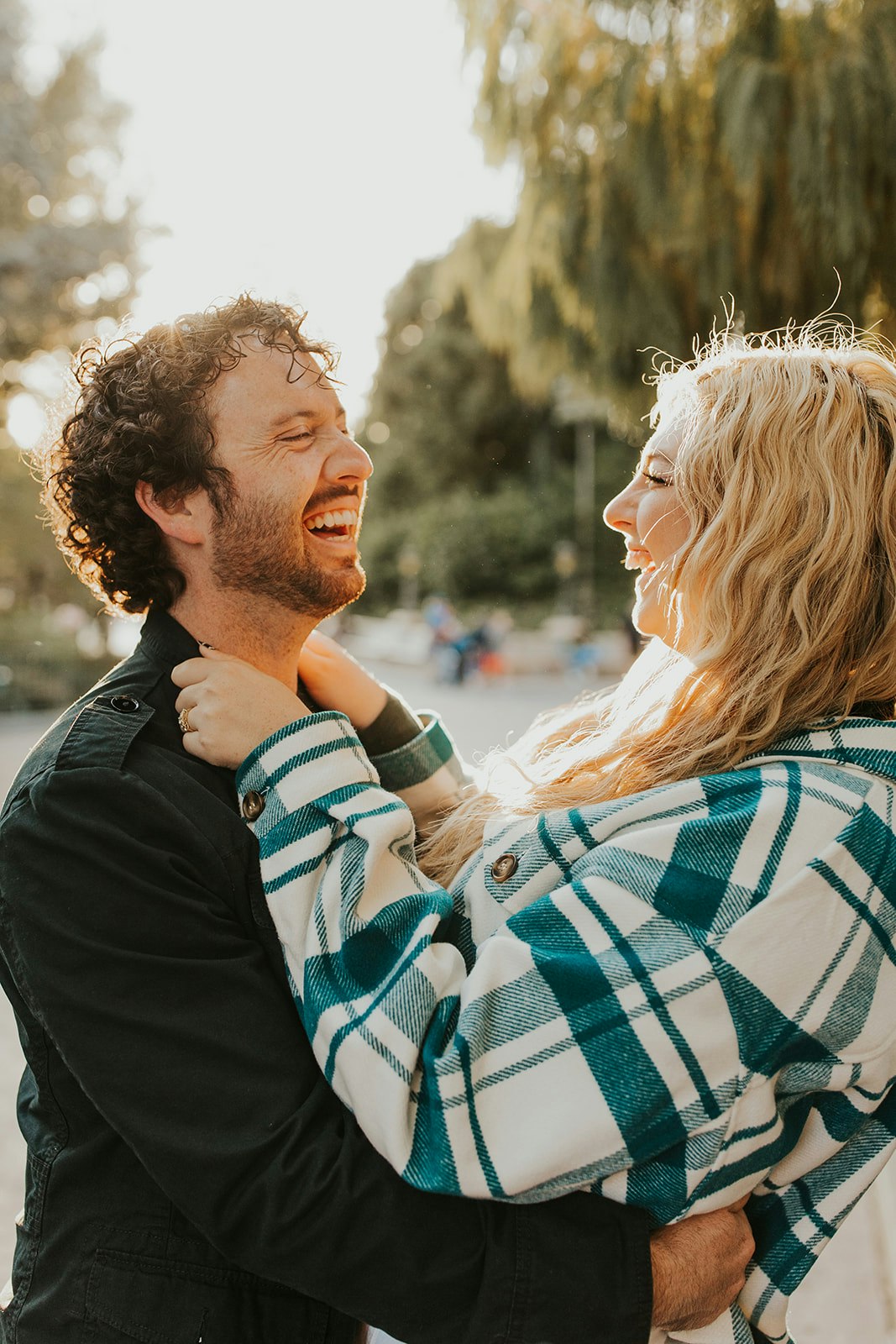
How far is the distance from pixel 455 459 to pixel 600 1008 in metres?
30.8

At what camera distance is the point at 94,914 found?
4.60 feet

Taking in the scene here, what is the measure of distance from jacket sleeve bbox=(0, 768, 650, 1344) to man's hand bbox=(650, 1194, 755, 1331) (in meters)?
0.05

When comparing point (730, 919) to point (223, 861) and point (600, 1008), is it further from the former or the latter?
point (223, 861)

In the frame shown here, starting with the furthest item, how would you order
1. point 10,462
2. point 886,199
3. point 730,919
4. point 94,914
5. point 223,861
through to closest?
point 10,462 → point 886,199 → point 223,861 → point 94,914 → point 730,919

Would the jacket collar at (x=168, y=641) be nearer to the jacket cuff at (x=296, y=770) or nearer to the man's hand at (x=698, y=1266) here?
the jacket cuff at (x=296, y=770)

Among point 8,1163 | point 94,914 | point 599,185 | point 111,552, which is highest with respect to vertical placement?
point 599,185

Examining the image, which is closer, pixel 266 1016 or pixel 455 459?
pixel 266 1016

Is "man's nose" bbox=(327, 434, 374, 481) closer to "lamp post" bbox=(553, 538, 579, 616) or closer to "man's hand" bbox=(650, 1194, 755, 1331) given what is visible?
"man's hand" bbox=(650, 1194, 755, 1331)

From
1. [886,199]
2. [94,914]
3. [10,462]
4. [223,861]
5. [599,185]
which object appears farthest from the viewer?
[10,462]

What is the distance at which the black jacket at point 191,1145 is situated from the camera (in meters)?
1.31

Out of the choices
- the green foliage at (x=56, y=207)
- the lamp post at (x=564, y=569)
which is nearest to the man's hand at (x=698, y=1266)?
the green foliage at (x=56, y=207)

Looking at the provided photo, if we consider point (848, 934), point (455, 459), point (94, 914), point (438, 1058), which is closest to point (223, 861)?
point (94, 914)

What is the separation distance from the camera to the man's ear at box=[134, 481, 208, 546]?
187 centimetres

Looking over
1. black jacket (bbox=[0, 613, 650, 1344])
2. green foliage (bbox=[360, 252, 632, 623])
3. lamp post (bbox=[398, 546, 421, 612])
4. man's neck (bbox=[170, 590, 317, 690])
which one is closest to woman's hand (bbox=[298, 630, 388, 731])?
man's neck (bbox=[170, 590, 317, 690])
